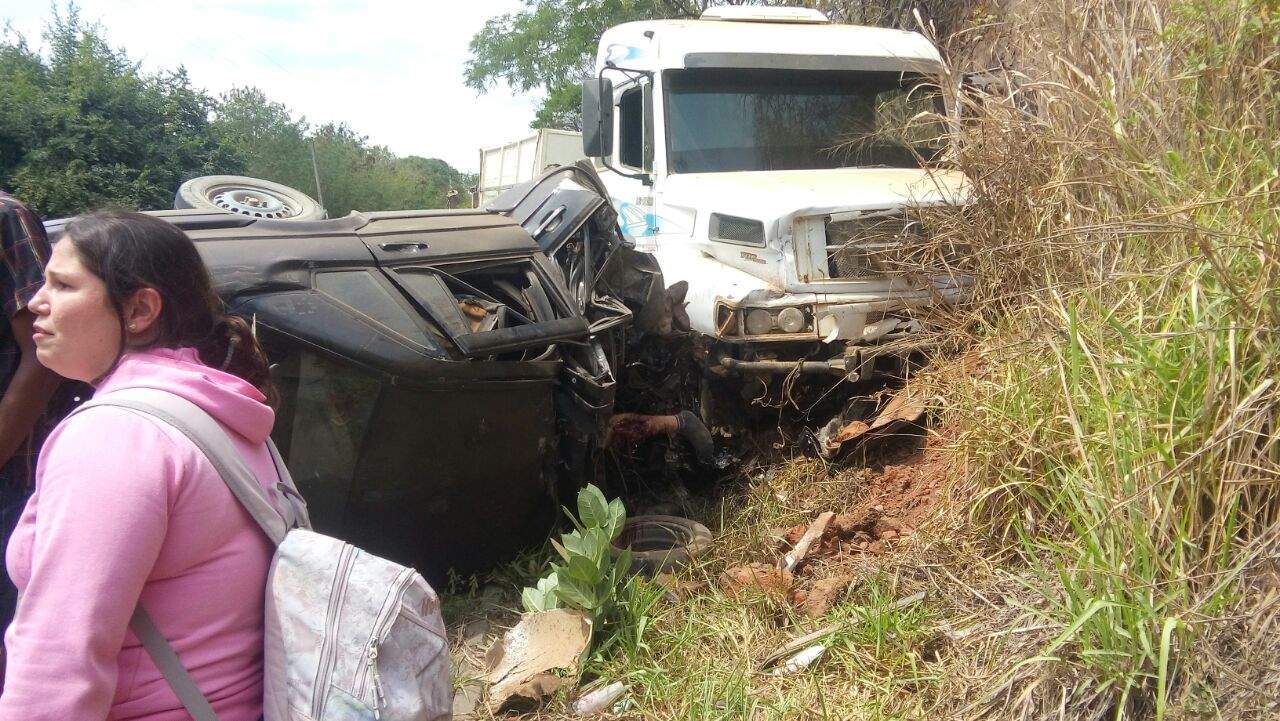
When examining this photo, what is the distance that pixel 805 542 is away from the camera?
3.92 meters

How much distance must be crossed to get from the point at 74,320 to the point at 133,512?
16.1 inches

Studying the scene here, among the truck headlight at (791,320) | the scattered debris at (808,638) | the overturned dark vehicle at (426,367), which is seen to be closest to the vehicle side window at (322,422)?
the overturned dark vehicle at (426,367)

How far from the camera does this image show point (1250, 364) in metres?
2.59

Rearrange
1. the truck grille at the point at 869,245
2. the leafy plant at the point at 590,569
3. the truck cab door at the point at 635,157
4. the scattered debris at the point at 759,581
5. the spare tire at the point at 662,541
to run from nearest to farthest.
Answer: the leafy plant at the point at 590,569
the scattered debris at the point at 759,581
the spare tire at the point at 662,541
the truck grille at the point at 869,245
the truck cab door at the point at 635,157

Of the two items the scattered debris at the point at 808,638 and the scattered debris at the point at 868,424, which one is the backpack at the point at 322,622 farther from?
the scattered debris at the point at 868,424

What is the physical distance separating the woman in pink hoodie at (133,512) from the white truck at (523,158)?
7624mm

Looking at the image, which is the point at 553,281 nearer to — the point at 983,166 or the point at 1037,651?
the point at 983,166

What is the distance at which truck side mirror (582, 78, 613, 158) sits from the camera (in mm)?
5859

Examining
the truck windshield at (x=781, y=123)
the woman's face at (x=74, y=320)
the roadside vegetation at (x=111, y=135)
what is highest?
the woman's face at (x=74, y=320)

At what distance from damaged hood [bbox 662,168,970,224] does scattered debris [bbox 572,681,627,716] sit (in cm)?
258

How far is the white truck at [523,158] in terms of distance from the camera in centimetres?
1025

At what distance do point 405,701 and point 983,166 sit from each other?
3620mm

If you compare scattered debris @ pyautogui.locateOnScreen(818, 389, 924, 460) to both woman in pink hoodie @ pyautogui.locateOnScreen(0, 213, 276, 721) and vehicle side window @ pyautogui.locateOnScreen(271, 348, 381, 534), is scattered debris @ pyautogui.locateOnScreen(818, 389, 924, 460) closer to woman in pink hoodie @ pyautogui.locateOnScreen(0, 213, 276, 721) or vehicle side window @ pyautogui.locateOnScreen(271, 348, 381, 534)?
vehicle side window @ pyautogui.locateOnScreen(271, 348, 381, 534)

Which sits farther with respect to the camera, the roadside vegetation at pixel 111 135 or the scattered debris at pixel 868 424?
the roadside vegetation at pixel 111 135
